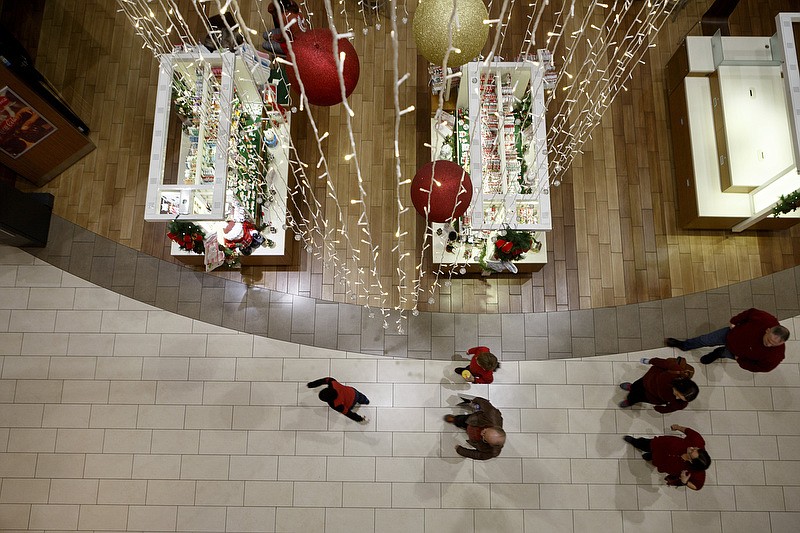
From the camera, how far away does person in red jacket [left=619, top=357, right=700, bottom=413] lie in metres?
4.50

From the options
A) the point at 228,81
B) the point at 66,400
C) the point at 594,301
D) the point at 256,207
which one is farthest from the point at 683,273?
the point at 66,400

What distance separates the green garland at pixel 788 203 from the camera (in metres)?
5.01

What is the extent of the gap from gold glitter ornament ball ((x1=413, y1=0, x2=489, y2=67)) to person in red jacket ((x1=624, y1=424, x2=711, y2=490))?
3.94 meters

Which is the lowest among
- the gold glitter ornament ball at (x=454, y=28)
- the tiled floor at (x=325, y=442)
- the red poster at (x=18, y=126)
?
the tiled floor at (x=325, y=442)

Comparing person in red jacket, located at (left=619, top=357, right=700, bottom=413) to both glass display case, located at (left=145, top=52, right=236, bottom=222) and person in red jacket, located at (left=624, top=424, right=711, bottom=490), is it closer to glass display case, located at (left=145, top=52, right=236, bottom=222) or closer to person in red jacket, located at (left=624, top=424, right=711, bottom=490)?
person in red jacket, located at (left=624, top=424, right=711, bottom=490)

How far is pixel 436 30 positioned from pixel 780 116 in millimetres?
4621

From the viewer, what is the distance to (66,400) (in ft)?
18.1

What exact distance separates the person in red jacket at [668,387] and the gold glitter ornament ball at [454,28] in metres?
3.44

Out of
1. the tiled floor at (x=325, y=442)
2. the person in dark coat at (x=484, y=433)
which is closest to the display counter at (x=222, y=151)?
the tiled floor at (x=325, y=442)

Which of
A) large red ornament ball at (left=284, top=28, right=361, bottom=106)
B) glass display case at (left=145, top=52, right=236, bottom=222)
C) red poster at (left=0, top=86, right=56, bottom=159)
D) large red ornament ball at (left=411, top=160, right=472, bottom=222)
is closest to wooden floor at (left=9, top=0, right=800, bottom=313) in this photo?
red poster at (left=0, top=86, right=56, bottom=159)

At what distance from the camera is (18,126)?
549cm

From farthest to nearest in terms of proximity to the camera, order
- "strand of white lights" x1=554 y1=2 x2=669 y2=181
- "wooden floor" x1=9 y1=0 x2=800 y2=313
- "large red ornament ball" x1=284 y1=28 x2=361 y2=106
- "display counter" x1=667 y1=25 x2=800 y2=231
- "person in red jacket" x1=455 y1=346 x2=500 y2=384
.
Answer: "strand of white lights" x1=554 y1=2 x2=669 y2=181, "wooden floor" x1=9 y1=0 x2=800 y2=313, "display counter" x1=667 y1=25 x2=800 y2=231, "person in red jacket" x1=455 y1=346 x2=500 y2=384, "large red ornament ball" x1=284 y1=28 x2=361 y2=106

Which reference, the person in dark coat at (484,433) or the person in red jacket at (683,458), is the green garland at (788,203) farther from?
the person in dark coat at (484,433)

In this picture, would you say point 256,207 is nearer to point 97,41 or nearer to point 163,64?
point 163,64
